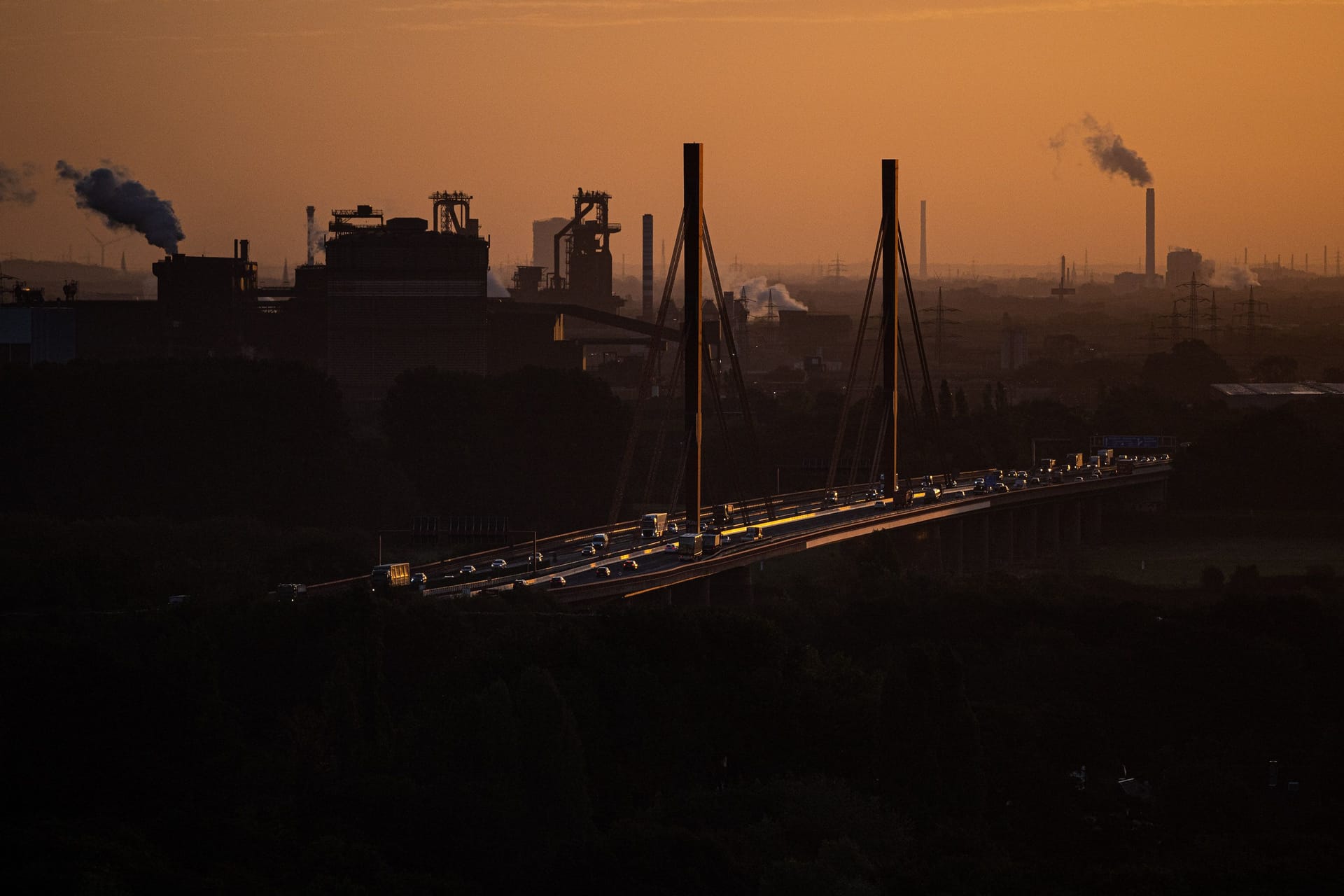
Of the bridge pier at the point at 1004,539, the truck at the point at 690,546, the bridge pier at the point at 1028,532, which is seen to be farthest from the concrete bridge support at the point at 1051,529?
the truck at the point at 690,546

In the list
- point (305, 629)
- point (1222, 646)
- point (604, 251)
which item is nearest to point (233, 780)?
point (305, 629)

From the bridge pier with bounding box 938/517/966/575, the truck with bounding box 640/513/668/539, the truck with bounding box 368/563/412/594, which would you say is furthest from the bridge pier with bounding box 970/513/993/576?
the truck with bounding box 368/563/412/594

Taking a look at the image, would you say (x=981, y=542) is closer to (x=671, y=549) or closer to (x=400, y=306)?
(x=671, y=549)

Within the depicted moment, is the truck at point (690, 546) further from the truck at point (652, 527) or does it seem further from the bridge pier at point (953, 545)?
the bridge pier at point (953, 545)

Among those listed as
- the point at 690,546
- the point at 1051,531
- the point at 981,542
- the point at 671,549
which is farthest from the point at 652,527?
the point at 1051,531

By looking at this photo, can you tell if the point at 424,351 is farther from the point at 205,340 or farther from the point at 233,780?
the point at 233,780

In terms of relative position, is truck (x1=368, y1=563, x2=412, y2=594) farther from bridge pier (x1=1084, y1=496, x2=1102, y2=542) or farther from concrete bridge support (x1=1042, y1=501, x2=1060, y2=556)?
bridge pier (x1=1084, y1=496, x2=1102, y2=542)
